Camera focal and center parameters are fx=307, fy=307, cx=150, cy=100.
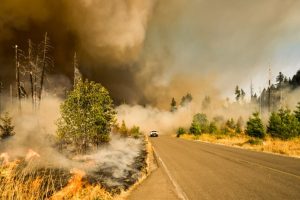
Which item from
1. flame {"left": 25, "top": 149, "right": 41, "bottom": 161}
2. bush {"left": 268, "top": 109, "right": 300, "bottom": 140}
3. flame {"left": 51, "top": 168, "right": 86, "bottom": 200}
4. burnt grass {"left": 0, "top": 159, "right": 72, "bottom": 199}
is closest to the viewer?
burnt grass {"left": 0, "top": 159, "right": 72, "bottom": 199}

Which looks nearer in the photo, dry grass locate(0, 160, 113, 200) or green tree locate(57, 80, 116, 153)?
dry grass locate(0, 160, 113, 200)

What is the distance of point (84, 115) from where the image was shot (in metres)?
30.7

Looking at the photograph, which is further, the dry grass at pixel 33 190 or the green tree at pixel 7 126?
the green tree at pixel 7 126

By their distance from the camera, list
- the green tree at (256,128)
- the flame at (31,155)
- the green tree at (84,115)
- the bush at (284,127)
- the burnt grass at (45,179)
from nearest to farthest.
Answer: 1. the burnt grass at (45,179)
2. the flame at (31,155)
3. the green tree at (84,115)
4. the bush at (284,127)
5. the green tree at (256,128)

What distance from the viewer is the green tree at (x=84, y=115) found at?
98.1ft

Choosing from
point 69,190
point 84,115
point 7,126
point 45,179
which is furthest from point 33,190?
point 7,126

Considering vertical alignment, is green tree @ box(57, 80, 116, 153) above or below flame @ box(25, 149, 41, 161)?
above

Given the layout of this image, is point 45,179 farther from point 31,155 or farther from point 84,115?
point 84,115

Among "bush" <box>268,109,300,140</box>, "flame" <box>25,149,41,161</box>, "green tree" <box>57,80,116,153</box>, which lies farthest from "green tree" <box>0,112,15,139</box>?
"bush" <box>268,109,300,140</box>

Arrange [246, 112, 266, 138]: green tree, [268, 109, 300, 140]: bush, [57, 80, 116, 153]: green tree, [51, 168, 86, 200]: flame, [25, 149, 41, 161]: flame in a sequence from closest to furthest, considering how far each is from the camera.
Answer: [51, 168, 86, 200]: flame → [25, 149, 41, 161]: flame → [57, 80, 116, 153]: green tree → [268, 109, 300, 140]: bush → [246, 112, 266, 138]: green tree

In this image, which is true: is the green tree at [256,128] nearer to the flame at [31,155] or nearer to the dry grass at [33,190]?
the flame at [31,155]

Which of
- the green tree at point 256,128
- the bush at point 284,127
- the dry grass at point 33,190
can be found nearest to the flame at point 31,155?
the dry grass at point 33,190

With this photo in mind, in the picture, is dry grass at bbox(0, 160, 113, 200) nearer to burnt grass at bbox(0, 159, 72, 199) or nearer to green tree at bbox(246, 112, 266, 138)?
burnt grass at bbox(0, 159, 72, 199)

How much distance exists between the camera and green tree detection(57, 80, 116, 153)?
98.1ft
